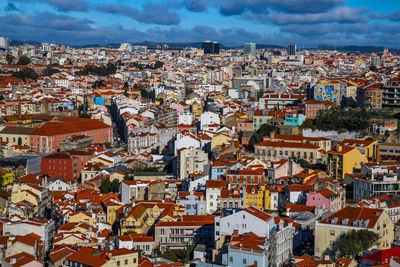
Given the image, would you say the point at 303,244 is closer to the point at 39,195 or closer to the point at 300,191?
the point at 300,191

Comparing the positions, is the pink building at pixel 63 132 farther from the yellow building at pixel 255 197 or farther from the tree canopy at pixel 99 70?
the tree canopy at pixel 99 70

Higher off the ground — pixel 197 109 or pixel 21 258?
pixel 197 109

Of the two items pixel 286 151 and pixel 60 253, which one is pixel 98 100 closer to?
pixel 286 151

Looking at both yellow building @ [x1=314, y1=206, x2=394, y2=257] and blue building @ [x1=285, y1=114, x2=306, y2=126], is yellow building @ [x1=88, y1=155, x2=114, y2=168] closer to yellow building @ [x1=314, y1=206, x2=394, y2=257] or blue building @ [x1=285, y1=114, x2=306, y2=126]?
blue building @ [x1=285, y1=114, x2=306, y2=126]

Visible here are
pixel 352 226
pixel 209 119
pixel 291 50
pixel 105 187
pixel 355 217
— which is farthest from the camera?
pixel 291 50

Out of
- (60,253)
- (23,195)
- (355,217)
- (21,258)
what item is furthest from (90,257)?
(23,195)

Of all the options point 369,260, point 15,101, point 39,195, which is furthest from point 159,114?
point 369,260
